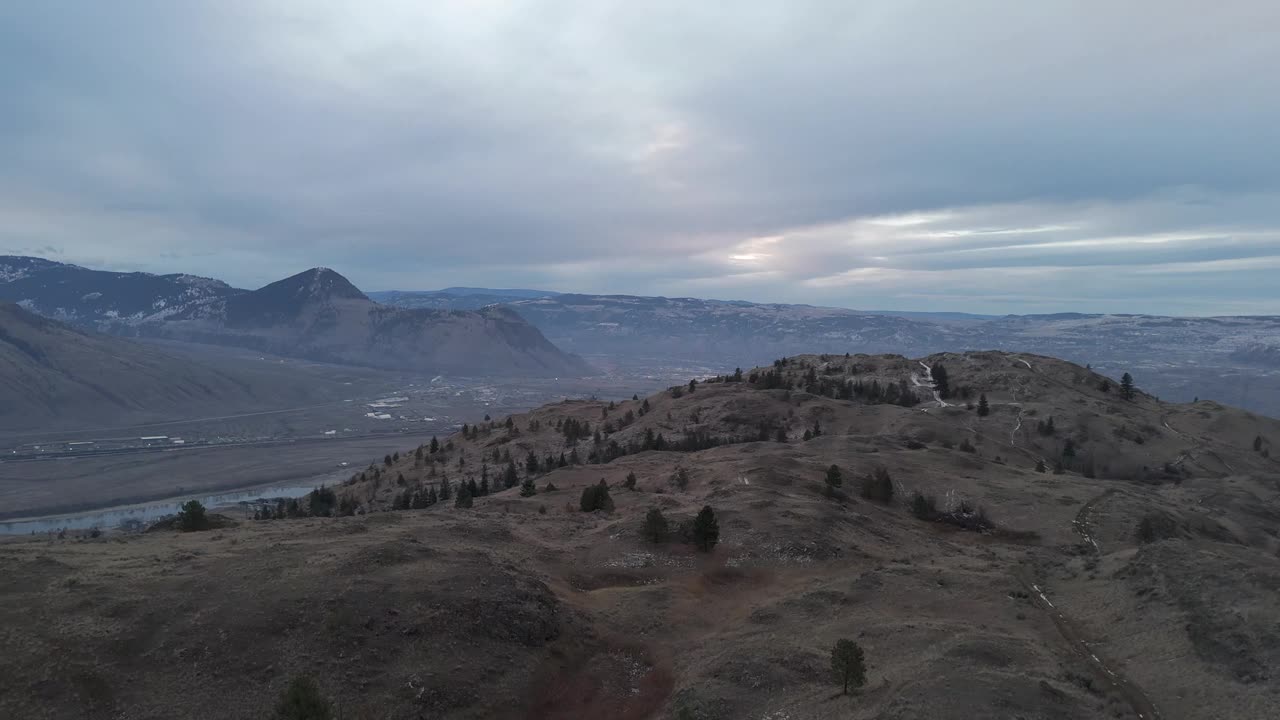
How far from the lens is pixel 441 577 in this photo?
37.2m

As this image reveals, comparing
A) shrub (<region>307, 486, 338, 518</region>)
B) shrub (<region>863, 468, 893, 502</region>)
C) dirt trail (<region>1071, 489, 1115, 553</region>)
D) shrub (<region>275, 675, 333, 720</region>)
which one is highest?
shrub (<region>275, 675, 333, 720</region>)

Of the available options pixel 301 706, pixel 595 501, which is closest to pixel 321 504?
pixel 595 501

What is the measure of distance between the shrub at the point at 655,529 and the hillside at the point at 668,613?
0.59 metres

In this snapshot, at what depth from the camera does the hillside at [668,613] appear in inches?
1094

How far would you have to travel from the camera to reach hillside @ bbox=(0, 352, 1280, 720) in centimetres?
2780

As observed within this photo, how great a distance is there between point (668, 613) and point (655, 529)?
450 inches

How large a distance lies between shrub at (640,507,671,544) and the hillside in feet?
1.93

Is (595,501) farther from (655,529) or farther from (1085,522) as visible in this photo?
(1085,522)

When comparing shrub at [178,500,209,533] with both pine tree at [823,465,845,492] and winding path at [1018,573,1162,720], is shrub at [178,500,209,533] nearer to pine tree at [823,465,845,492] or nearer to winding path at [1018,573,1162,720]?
pine tree at [823,465,845,492]

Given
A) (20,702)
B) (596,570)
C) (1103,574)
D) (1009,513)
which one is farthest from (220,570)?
(1009,513)

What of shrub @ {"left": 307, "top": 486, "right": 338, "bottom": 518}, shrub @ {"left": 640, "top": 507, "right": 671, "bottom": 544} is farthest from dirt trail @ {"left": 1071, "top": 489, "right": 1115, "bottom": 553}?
shrub @ {"left": 307, "top": 486, "right": 338, "bottom": 518}

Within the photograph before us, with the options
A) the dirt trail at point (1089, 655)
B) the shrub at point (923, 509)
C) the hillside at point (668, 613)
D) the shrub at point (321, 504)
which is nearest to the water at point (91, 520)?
the shrub at point (321, 504)

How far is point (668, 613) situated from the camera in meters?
39.9

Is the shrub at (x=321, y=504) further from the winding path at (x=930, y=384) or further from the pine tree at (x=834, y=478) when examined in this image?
the winding path at (x=930, y=384)
